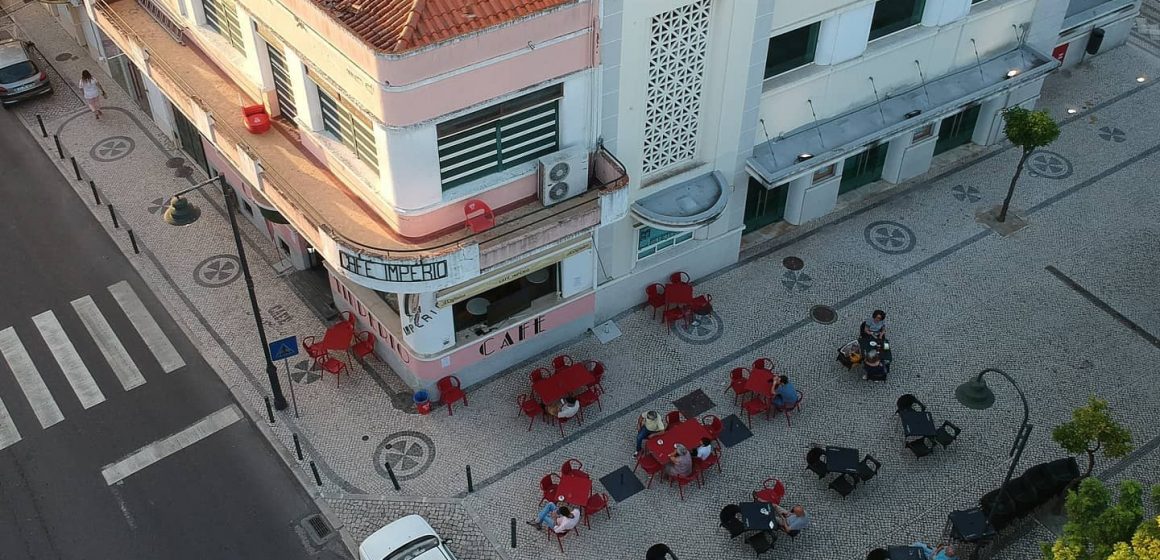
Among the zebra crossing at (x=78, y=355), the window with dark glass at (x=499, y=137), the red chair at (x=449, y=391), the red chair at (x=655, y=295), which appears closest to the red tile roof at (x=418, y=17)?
the window with dark glass at (x=499, y=137)

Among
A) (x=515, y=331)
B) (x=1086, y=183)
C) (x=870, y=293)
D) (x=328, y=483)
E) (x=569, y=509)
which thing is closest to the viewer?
(x=569, y=509)

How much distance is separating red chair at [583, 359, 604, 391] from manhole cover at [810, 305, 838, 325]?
20.8 ft

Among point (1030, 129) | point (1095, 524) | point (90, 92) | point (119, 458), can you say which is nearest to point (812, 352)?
point (1030, 129)

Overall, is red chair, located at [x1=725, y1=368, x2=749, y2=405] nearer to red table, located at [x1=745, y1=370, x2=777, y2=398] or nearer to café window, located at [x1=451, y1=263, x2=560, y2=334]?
red table, located at [x1=745, y1=370, x2=777, y2=398]

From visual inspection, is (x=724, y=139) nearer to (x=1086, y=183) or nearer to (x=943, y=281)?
(x=943, y=281)

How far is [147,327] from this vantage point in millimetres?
28797

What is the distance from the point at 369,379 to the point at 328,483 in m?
3.40

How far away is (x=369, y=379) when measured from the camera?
27.1 meters

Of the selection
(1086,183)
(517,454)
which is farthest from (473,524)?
(1086,183)

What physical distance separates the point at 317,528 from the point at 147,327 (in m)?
9.05

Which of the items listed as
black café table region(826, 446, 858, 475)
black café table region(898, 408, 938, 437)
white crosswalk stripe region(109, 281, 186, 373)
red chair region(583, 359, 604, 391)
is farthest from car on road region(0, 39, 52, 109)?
black café table region(898, 408, 938, 437)

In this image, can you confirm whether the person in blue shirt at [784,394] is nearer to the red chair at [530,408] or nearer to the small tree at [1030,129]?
the red chair at [530,408]

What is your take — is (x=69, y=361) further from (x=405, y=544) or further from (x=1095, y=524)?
(x=1095, y=524)

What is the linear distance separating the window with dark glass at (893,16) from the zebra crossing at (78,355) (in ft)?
69.5
